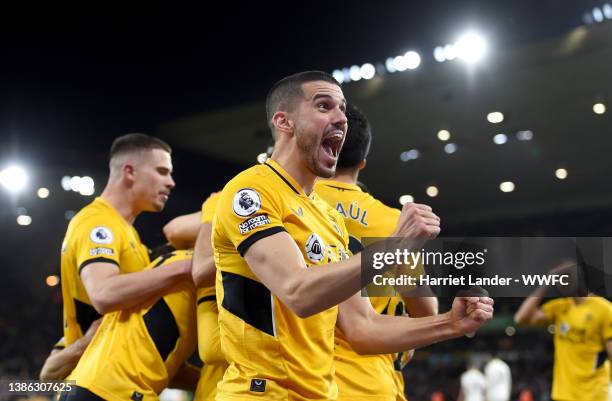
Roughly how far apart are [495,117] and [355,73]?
15.4 feet

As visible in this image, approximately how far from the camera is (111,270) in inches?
151

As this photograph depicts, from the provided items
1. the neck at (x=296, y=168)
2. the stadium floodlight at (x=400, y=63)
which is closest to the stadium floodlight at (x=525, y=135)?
the stadium floodlight at (x=400, y=63)

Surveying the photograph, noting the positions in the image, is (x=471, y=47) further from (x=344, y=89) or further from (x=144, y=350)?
(x=144, y=350)

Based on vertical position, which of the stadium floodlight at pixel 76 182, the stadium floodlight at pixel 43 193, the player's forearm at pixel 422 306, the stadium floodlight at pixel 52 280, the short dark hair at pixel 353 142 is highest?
the stadium floodlight at pixel 43 193

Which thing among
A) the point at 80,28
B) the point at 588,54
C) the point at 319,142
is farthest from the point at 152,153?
the point at 588,54

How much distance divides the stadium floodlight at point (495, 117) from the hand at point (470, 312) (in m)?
15.8

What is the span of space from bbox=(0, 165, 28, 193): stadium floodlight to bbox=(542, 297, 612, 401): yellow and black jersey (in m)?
13.3

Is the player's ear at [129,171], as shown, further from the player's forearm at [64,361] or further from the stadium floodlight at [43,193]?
the stadium floodlight at [43,193]

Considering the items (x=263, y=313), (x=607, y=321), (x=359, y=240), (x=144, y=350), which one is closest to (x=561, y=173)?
(x=607, y=321)

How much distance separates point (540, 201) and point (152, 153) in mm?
21637

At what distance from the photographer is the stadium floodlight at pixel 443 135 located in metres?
19.0

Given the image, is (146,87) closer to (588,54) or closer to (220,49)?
(220,49)

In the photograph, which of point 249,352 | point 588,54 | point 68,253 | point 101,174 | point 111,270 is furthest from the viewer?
point 101,174

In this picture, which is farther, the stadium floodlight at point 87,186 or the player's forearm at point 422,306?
the stadium floodlight at point 87,186
